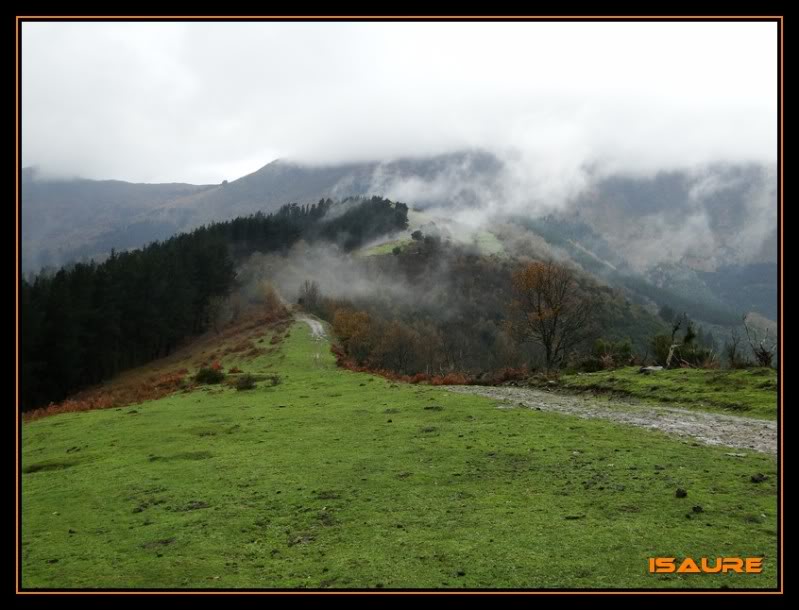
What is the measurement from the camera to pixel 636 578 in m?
7.74

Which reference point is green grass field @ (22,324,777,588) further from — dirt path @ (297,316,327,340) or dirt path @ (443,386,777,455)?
dirt path @ (297,316,327,340)

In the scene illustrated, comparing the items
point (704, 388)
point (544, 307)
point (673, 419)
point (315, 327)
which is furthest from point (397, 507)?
point (315, 327)

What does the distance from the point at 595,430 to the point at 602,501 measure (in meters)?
7.20

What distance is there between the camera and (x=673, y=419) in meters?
20.0

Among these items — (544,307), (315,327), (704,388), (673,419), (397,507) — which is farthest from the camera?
(315,327)

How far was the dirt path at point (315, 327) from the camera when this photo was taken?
79775mm

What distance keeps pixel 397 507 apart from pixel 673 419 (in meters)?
13.4

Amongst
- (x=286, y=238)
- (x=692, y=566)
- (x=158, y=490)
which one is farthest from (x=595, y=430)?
(x=286, y=238)

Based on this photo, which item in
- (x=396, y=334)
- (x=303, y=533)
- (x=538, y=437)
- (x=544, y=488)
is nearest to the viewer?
(x=303, y=533)

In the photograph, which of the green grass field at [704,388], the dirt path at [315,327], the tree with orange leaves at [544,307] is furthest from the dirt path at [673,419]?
the dirt path at [315,327]

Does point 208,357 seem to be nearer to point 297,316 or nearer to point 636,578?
point 297,316

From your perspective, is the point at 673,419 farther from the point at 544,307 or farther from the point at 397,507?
the point at 544,307

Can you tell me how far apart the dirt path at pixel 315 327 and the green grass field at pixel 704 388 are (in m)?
52.0

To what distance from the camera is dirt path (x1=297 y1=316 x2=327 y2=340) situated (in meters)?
79.8
